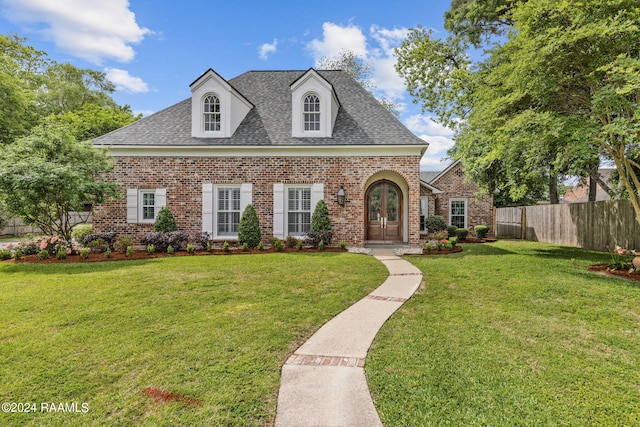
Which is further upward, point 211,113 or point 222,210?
point 211,113

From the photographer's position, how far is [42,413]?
2631 millimetres

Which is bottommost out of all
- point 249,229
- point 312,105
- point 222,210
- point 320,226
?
point 249,229

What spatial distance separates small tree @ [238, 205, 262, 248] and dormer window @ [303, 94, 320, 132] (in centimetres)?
414

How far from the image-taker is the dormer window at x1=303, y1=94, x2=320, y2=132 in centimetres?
1292

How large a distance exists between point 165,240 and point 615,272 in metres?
13.0

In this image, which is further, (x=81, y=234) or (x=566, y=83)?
(x=81, y=234)

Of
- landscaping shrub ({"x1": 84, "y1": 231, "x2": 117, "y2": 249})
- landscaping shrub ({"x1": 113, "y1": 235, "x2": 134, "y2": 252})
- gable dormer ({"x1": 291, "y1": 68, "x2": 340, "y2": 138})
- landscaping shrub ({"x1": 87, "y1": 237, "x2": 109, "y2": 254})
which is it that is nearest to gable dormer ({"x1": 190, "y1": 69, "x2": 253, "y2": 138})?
gable dormer ({"x1": 291, "y1": 68, "x2": 340, "y2": 138})

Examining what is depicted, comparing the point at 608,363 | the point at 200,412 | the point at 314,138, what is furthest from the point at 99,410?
the point at 314,138

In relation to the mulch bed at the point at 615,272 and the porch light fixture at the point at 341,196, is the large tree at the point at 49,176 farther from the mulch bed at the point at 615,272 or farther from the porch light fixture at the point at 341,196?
the mulch bed at the point at 615,272

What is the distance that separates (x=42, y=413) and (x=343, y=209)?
1049 centimetres

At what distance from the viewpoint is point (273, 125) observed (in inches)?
523

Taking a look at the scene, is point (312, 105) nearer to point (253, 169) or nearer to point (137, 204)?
point (253, 169)

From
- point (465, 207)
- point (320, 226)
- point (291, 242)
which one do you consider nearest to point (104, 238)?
point (291, 242)

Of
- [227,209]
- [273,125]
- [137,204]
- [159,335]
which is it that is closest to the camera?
[159,335]
